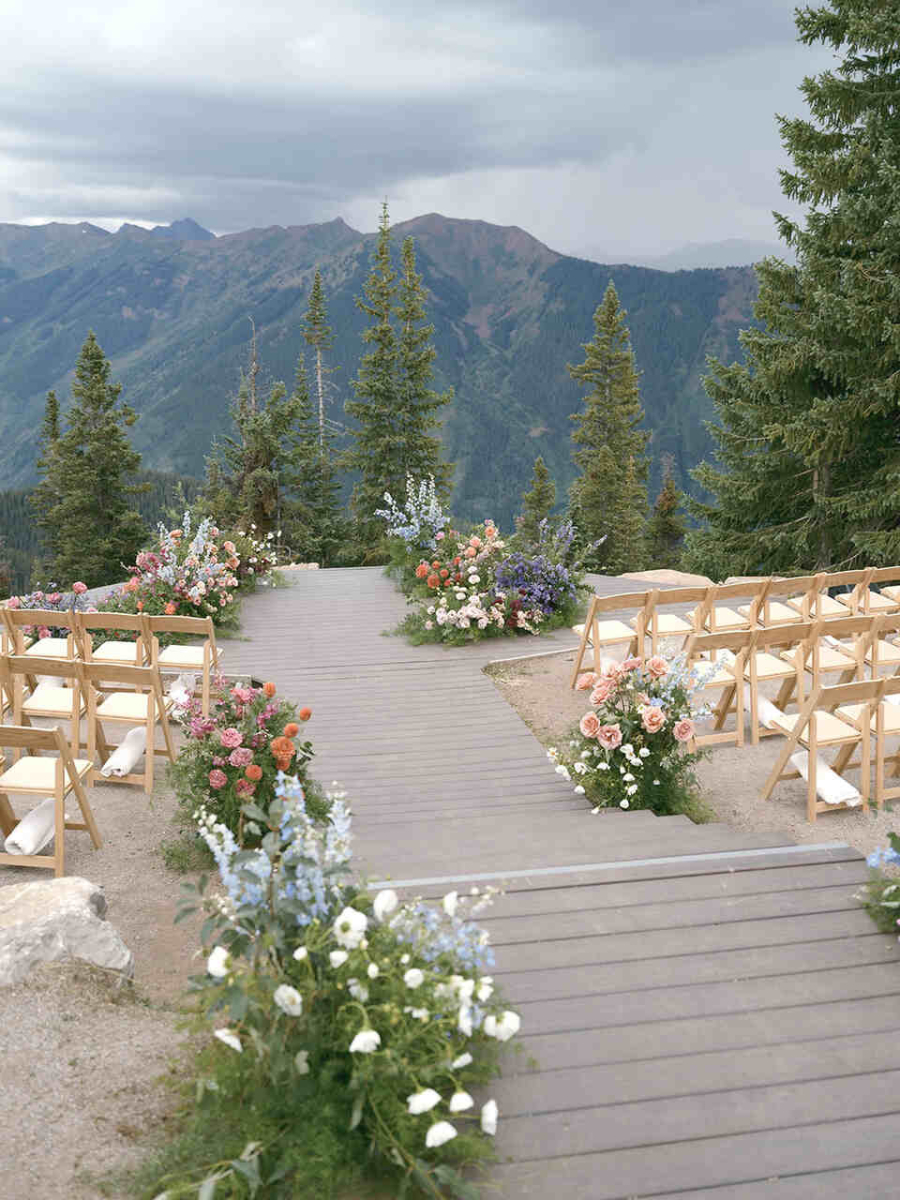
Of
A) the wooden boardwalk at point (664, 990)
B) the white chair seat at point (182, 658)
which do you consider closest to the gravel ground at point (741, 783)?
the wooden boardwalk at point (664, 990)

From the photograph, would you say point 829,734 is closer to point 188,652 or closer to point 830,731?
point 830,731

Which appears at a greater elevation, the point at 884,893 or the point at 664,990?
the point at 884,893

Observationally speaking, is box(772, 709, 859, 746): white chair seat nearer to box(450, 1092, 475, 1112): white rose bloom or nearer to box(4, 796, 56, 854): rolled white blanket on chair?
box(450, 1092, 475, 1112): white rose bloom

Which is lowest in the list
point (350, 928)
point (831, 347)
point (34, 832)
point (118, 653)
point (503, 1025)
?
point (34, 832)

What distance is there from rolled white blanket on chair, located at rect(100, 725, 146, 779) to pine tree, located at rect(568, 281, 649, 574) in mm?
30418

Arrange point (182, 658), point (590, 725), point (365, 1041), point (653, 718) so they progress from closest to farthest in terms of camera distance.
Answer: point (365, 1041), point (653, 718), point (590, 725), point (182, 658)

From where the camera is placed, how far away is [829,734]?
549 centimetres

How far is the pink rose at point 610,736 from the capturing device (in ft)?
17.1

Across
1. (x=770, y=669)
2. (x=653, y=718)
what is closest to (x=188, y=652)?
(x=653, y=718)

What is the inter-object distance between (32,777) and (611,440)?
34.9 metres

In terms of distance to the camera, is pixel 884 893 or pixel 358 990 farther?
pixel 884 893

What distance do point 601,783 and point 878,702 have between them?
167 centimetres

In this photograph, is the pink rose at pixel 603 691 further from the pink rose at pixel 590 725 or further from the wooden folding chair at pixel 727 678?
the wooden folding chair at pixel 727 678

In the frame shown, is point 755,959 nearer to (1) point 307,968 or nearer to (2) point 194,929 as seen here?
(1) point 307,968
